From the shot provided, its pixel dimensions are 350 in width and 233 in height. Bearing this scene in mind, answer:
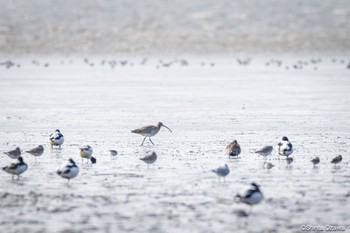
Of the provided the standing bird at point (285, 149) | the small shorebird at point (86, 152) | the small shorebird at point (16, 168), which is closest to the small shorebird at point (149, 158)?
the small shorebird at point (86, 152)

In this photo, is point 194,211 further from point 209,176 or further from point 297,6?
point 297,6

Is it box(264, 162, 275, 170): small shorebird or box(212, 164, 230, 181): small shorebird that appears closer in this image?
box(212, 164, 230, 181): small shorebird

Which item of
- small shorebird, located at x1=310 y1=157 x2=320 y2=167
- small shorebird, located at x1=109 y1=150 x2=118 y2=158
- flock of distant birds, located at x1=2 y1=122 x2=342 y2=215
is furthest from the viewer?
small shorebird, located at x1=109 y1=150 x2=118 y2=158

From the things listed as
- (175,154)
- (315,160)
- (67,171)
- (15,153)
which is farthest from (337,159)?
(15,153)

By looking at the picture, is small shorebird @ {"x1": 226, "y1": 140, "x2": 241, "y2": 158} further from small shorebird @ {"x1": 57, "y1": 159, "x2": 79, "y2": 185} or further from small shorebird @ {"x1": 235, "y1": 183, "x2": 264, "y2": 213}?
small shorebird @ {"x1": 235, "y1": 183, "x2": 264, "y2": 213}

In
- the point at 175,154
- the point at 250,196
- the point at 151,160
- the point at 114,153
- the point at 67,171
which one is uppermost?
the point at 175,154

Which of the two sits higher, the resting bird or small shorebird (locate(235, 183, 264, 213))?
the resting bird

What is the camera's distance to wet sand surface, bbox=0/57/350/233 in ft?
39.6

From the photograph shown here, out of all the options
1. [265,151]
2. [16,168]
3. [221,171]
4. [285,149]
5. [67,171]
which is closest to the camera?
[67,171]

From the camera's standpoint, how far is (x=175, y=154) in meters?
17.8

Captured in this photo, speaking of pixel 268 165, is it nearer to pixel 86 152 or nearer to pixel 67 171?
pixel 86 152

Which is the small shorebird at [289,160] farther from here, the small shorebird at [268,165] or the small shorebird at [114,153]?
the small shorebird at [114,153]

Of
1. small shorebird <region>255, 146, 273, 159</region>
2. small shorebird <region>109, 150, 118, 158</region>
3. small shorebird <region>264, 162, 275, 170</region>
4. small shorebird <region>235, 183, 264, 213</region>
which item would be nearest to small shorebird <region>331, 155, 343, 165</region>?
small shorebird <region>264, 162, 275, 170</region>

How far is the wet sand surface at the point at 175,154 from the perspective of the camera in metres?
12.1
